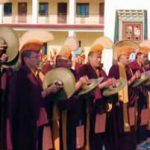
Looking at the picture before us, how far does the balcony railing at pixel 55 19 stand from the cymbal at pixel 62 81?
1577 inches

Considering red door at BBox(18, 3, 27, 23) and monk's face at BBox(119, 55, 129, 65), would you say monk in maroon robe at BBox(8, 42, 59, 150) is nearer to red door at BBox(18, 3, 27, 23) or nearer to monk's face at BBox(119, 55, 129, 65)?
monk's face at BBox(119, 55, 129, 65)

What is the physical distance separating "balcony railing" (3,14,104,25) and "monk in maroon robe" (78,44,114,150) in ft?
127

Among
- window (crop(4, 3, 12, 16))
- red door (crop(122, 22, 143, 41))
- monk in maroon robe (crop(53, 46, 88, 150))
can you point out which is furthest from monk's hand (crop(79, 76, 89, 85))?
window (crop(4, 3, 12, 16))

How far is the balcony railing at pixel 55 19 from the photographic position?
4797 cm

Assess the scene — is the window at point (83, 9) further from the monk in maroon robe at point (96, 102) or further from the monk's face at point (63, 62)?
the monk's face at point (63, 62)

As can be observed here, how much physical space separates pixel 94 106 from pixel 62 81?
1.30 metres

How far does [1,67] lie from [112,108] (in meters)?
2.87

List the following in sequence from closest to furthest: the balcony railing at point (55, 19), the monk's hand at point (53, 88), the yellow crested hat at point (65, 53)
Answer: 1. the monk's hand at point (53, 88)
2. the yellow crested hat at point (65, 53)
3. the balcony railing at point (55, 19)

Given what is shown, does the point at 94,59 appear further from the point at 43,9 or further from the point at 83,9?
the point at 43,9

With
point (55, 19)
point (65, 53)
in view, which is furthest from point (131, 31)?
point (65, 53)

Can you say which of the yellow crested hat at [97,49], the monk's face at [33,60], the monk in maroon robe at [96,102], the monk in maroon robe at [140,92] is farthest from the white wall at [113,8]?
the monk's face at [33,60]

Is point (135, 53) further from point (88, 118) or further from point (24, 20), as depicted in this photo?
point (24, 20)

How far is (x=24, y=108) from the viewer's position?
7023 mm

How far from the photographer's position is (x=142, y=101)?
10.8 m
